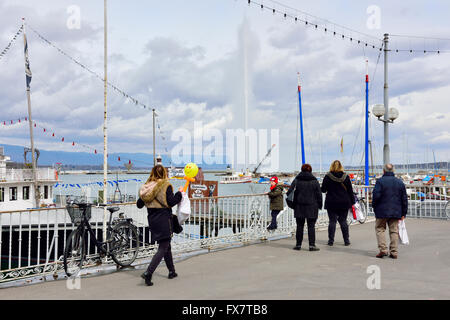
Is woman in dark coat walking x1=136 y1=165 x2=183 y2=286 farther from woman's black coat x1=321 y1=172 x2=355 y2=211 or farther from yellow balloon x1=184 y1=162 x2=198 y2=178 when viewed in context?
woman's black coat x1=321 y1=172 x2=355 y2=211

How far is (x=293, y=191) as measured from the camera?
9219 mm

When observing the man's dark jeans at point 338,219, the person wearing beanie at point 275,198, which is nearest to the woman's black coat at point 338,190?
the man's dark jeans at point 338,219

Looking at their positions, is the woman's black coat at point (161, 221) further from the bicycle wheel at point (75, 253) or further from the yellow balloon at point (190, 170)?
the bicycle wheel at point (75, 253)

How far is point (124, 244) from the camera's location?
746 cm

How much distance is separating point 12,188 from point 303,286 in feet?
79.1

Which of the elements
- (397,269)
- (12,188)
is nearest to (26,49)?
(12,188)

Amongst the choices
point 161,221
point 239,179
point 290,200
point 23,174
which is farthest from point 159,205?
point 239,179

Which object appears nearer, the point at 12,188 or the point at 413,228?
the point at 413,228

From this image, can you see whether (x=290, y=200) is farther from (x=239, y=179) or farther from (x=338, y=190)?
(x=239, y=179)

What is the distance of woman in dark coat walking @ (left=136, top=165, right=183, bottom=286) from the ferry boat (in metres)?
20.7

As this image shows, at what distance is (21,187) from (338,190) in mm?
22638

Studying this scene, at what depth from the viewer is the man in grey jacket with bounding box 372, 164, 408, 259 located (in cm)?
796
